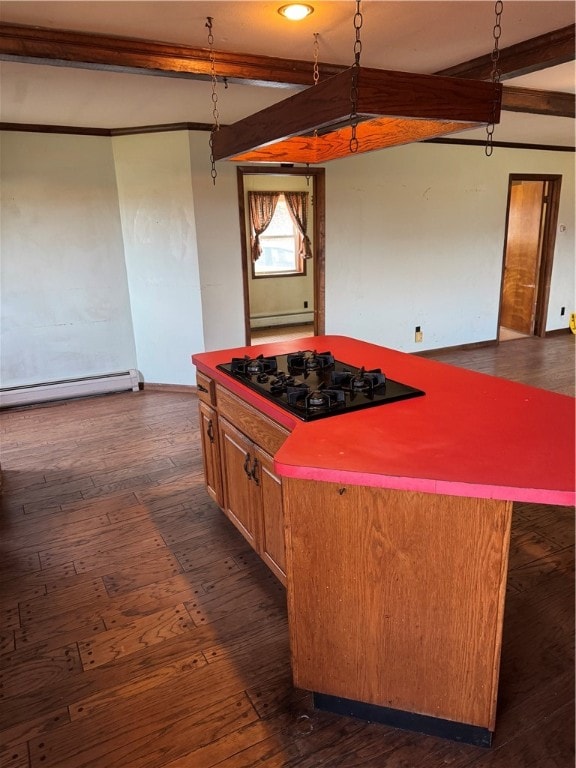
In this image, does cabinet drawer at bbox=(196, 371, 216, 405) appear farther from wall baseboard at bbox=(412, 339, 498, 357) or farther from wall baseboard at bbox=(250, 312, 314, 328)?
wall baseboard at bbox=(250, 312, 314, 328)

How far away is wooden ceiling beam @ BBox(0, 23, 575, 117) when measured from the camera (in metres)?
2.55

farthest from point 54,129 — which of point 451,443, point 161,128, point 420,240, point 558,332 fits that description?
point 558,332

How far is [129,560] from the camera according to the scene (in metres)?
2.55

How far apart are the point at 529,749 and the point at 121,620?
60.6 inches

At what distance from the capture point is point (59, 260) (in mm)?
4809

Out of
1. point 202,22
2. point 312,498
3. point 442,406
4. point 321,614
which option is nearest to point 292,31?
point 202,22

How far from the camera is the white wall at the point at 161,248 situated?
15.2ft

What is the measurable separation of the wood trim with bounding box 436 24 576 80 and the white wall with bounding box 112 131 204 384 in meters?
2.45

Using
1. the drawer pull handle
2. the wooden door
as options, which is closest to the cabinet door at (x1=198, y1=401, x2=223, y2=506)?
the drawer pull handle

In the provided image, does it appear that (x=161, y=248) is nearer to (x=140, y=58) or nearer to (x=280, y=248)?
(x=140, y=58)

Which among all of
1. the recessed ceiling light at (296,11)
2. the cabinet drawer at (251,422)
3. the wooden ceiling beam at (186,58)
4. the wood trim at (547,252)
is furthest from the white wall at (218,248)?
the wood trim at (547,252)

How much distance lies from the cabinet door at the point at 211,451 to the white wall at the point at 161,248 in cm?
225

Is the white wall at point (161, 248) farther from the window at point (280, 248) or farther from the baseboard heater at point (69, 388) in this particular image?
the window at point (280, 248)

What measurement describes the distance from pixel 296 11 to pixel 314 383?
1708 millimetres
